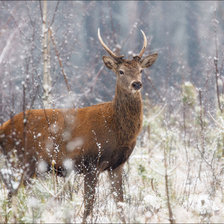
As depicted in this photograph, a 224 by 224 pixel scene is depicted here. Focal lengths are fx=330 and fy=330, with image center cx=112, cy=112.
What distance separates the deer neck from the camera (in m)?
4.53

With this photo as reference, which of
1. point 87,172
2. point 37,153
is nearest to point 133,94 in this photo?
point 87,172

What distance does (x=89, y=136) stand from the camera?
175 inches

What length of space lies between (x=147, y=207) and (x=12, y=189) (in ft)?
5.87

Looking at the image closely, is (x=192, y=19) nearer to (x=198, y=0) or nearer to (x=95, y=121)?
(x=198, y=0)

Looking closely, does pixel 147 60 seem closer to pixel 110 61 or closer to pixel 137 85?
pixel 110 61

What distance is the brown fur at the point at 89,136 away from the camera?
4.38m

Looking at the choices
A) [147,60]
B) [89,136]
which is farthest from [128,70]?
[89,136]

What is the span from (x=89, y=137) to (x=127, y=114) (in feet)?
2.07

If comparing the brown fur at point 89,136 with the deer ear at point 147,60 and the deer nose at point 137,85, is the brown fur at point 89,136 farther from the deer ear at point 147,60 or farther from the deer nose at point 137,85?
the deer ear at point 147,60

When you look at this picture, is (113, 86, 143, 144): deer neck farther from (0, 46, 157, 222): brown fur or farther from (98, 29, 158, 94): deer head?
(98, 29, 158, 94): deer head

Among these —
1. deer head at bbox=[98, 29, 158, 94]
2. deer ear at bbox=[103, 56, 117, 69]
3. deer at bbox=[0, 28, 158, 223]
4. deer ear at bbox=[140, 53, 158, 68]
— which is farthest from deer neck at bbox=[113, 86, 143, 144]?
deer ear at bbox=[140, 53, 158, 68]

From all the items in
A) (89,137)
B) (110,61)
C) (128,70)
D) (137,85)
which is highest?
(110,61)

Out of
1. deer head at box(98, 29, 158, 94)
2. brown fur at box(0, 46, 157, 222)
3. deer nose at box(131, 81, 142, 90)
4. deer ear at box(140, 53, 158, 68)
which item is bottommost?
brown fur at box(0, 46, 157, 222)

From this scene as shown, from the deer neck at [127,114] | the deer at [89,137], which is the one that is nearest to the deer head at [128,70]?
the deer at [89,137]
